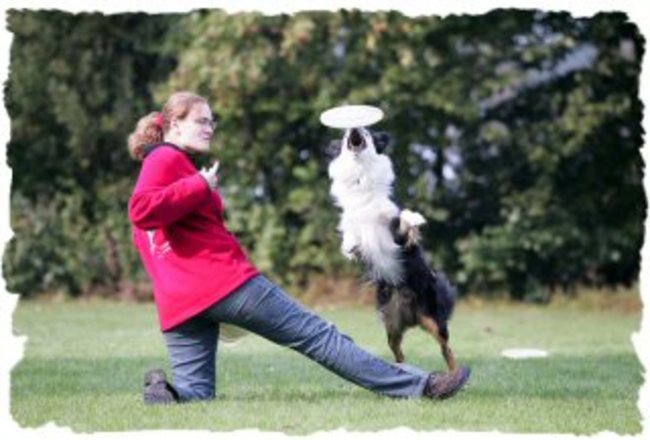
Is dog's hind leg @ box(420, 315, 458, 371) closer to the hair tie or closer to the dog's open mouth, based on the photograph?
the dog's open mouth

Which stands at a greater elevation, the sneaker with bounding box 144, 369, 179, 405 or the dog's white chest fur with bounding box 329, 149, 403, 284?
the dog's white chest fur with bounding box 329, 149, 403, 284

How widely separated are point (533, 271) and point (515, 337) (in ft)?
11.3

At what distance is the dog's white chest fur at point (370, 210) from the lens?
6004 millimetres

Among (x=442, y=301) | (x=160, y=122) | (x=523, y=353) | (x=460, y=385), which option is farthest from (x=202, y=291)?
(x=523, y=353)

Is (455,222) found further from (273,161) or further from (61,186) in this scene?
(61,186)

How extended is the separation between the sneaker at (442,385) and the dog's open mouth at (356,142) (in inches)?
47.6

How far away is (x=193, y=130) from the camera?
18.2 ft

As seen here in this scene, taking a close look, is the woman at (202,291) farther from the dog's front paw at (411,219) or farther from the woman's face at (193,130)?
the dog's front paw at (411,219)

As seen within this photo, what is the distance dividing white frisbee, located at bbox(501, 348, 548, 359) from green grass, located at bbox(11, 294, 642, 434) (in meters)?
0.09

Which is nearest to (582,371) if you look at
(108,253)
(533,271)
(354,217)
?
(354,217)

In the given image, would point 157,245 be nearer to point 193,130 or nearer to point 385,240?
point 193,130

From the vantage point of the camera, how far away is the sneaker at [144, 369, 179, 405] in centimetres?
543

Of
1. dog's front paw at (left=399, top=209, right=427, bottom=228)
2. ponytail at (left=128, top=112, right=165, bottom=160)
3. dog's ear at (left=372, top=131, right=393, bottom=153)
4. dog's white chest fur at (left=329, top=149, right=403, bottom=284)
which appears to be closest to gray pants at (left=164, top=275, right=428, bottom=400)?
dog's white chest fur at (left=329, top=149, right=403, bottom=284)

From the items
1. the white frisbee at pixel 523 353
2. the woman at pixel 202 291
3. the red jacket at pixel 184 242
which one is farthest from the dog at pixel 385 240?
the white frisbee at pixel 523 353
